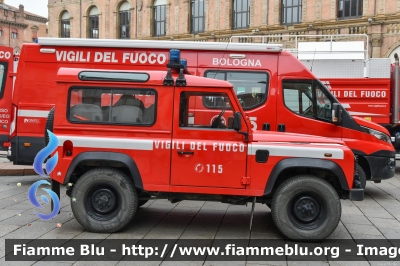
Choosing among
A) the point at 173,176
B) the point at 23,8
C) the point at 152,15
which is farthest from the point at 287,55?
the point at 23,8

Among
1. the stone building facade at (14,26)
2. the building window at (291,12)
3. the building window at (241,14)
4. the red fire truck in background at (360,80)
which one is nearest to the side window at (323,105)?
the red fire truck in background at (360,80)

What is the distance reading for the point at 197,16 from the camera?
95.4 ft

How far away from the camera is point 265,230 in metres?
6.27

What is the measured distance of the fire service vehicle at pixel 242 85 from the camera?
8.34m

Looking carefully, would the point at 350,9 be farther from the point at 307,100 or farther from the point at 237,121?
the point at 237,121

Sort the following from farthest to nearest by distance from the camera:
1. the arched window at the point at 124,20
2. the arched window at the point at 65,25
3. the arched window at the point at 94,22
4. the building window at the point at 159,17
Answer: the arched window at the point at 65,25 < the arched window at the point at 94,22 < the arched window at the point at 124,20 < the building window at the point at 159,17

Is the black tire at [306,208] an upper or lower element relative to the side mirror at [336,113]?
lower

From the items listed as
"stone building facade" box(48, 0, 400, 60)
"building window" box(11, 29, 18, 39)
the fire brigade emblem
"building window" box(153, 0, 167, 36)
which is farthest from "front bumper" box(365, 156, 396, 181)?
"building window" box(11, 29, 18, 39)

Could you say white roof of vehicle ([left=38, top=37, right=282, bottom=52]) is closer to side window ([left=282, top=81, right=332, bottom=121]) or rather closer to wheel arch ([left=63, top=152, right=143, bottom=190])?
side window ([left=282, top=81, right=332, bottom=121])

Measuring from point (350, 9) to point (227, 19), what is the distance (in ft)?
24.9

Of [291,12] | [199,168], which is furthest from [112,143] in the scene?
[291,12]

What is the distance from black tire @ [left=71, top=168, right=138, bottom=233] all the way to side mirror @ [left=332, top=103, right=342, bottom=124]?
13.7 feet

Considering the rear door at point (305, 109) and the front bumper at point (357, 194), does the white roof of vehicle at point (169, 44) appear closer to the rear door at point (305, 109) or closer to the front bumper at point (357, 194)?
the rear door at point (305, 109)

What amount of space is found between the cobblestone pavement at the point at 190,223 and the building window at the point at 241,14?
2032cm
